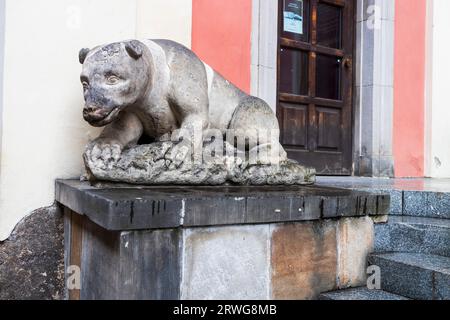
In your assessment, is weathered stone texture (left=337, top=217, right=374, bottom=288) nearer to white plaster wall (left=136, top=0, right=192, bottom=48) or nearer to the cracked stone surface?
the cracked stone surface

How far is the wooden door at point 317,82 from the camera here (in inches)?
168

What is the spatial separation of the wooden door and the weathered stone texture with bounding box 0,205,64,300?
2487mm

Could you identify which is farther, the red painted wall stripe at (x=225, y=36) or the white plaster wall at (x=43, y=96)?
the red painted wall stripe at (x=225, y=36)

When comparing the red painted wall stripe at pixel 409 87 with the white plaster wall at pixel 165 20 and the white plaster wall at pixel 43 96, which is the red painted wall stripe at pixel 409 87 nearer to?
the white plaster wall at pixel 165 20

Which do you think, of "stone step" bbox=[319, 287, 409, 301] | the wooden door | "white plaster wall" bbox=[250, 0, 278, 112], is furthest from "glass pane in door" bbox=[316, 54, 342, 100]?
"stone step" bbox=[319, 287, 409, 301]

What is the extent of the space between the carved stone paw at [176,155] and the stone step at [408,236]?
1085mm

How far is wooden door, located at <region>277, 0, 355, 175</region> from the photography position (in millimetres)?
4262

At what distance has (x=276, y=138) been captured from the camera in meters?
2.54

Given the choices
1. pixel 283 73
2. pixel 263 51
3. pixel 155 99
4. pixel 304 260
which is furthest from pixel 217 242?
pixel 283 73

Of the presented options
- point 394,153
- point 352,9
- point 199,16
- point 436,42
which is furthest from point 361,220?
point 436,42

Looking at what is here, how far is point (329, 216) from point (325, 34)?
3.19m

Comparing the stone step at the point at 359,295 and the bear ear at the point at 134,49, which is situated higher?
the bear ear at the point at 134,49

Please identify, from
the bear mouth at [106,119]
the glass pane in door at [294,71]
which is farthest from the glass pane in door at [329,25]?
the bear mouth at [106,119]

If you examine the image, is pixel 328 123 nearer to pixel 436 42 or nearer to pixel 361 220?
pixel 436 42
